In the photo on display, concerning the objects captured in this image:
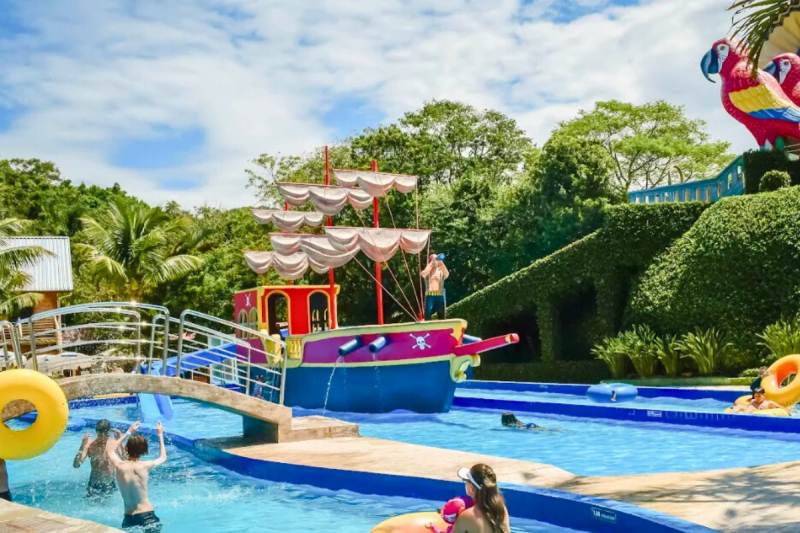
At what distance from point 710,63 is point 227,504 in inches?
763

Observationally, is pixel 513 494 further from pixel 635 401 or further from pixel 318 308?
pixel 318 308

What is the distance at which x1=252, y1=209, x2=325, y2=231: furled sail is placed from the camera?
25.3 metres

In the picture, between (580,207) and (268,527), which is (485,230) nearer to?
(580,207)

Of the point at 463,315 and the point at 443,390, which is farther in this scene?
the point at 463,315

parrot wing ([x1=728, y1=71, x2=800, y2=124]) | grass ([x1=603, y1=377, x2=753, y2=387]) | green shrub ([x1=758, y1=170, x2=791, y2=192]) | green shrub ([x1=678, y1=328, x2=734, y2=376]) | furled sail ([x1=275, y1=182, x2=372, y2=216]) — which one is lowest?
grass ([x1=603, y1=377, x2=753, y2=387])

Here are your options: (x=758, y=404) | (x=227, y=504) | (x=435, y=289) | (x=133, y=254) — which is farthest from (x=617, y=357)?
(x=133, y=254)

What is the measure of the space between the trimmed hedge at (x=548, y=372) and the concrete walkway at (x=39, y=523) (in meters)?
18.0

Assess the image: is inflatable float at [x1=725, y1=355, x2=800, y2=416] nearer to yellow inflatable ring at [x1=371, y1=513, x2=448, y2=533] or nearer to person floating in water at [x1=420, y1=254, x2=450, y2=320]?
person floating in water at [x1=420, y1=254, x2=450, y2=320]

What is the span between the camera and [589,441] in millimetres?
13344

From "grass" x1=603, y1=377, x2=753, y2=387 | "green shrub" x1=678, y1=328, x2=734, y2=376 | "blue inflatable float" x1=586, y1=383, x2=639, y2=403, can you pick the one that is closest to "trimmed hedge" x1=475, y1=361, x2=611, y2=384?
"grass" x1=603, y1=377, x2=753, y2=387

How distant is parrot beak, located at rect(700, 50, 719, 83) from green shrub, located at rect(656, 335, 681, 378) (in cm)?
805

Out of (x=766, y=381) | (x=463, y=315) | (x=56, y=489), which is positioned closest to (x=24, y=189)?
(x=463, y=315)

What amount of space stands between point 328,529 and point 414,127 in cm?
3579

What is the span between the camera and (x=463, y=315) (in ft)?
85.9
